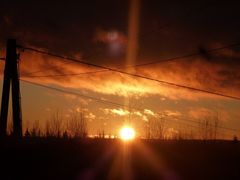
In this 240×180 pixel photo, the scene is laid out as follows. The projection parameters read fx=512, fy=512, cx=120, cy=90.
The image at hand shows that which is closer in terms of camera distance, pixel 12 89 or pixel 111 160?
pixel 111 160

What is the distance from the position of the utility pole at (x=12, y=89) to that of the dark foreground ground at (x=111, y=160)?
3.49 feet

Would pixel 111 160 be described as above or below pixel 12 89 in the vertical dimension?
below

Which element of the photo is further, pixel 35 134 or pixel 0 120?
pixel 35 134

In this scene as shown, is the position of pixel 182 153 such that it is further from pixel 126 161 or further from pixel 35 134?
pixel 35 134

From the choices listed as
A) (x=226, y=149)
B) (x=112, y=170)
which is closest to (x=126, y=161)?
(x=112, y=170)

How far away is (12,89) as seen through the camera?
2634cm

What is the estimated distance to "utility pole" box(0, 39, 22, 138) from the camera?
85.7 feet

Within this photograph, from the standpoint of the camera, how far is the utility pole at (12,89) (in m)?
26.1

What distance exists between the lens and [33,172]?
22.6 m

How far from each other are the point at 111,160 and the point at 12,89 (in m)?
6.49

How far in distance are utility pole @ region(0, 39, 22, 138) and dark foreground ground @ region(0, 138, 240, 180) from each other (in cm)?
106

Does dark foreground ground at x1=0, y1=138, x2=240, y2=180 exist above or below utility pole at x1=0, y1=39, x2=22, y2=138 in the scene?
below

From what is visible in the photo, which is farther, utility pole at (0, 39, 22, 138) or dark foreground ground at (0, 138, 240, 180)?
utility pole at (0, 39, 22, 138)

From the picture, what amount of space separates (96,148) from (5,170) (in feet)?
16.2
